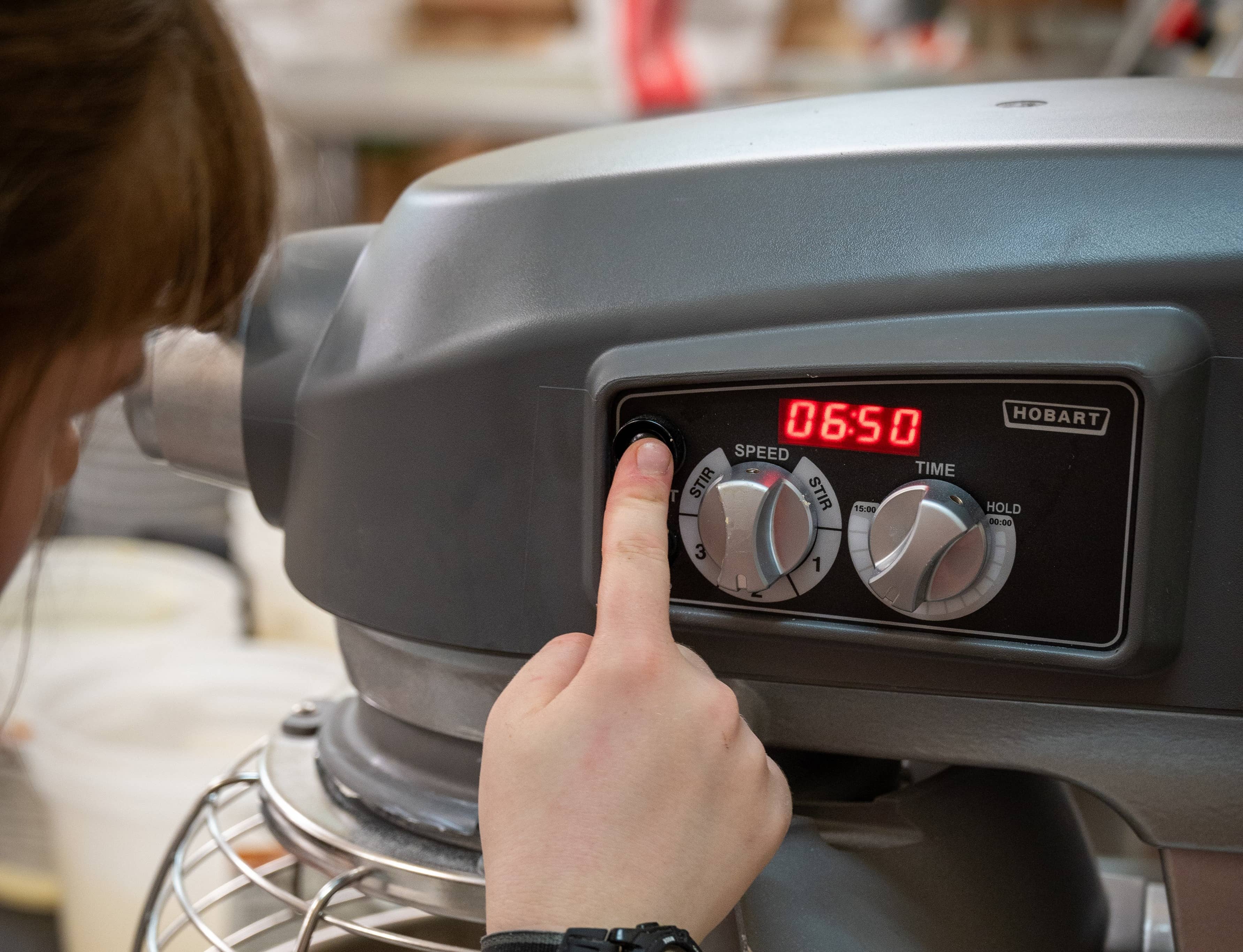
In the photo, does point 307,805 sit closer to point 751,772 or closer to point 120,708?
point 751,772

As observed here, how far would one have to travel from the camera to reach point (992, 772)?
0.47 meters

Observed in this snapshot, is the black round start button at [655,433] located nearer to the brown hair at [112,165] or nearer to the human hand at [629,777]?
the human hand at [629,777]

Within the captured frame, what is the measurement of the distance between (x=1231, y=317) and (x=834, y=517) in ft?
0.41

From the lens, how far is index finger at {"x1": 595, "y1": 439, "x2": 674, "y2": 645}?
35cm

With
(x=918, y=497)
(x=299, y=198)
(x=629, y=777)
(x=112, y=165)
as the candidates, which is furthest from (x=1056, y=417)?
(x=299, y=198)

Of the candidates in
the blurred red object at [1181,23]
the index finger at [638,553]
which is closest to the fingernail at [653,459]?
the index finger at [638,553]

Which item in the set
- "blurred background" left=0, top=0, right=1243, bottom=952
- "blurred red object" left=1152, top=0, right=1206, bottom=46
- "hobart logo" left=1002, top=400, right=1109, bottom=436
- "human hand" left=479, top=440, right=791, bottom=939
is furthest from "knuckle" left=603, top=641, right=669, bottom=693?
"blurred red object" left=1152, top=0, right=1206, bottom=46

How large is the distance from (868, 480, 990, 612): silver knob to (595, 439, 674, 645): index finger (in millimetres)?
65

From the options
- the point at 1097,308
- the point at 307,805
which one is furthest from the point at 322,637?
the point at 1097,308

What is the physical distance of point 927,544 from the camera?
34cm

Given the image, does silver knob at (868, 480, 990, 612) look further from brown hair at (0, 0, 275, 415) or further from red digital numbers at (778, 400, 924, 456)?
brown hair at (0, 0, 275, 415)

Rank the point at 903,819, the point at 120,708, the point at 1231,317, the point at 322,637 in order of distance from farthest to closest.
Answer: the point at 322,637 < the point at 120,708 < the point at 903,819 < the point at 1231,317

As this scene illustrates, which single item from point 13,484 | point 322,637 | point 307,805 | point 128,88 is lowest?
point 322,637

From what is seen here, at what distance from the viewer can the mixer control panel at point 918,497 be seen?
0.33 m
